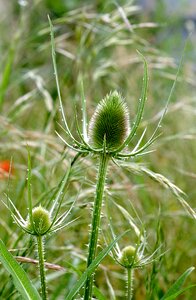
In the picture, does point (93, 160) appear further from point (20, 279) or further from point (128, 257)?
point (20, 279)

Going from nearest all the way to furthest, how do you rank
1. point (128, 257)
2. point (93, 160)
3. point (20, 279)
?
point (20, 279) < point (128, 257) < point (93, 160)

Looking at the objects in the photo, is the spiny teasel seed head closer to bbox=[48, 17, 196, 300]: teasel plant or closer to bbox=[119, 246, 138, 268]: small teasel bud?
bbox=[48, 17, 196, 300]: teasel plant

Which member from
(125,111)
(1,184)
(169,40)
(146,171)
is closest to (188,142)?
(1,184)

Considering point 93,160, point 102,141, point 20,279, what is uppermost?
point 93,160

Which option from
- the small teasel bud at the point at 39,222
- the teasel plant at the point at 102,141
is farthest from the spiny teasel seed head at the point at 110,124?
the small teasel bud at the point at 39,222

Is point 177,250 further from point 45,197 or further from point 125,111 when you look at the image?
point 125,111

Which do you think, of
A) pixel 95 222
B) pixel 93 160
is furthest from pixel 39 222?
pixel 93 160

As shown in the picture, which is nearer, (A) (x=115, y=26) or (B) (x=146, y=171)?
(B) (x=146, y=171)
